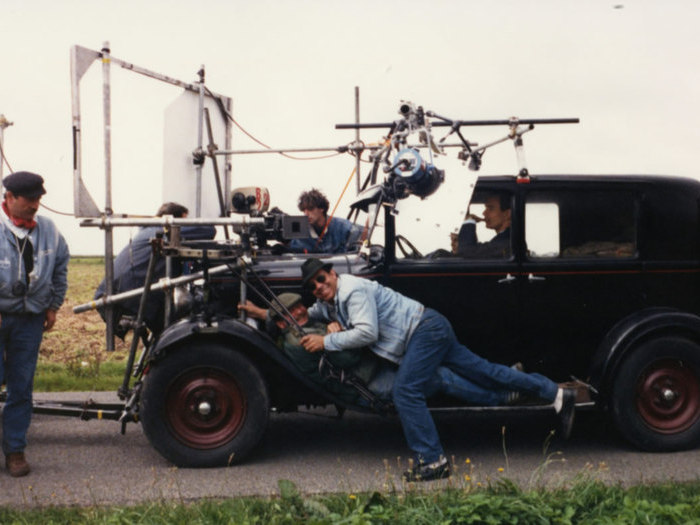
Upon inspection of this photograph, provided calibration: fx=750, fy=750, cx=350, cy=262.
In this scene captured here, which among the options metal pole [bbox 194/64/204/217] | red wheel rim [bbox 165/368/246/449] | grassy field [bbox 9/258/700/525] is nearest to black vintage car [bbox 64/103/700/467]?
red wheel rim [bbox 165/368/246/449]

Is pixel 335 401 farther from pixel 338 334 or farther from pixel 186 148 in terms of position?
pixel 186 148

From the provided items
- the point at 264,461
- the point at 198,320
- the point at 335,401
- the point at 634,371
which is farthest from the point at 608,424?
the point at 198,320

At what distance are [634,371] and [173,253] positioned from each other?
353 centimetres

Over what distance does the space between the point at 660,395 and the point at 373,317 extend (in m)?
2.35

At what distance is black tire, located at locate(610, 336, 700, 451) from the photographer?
5.66m

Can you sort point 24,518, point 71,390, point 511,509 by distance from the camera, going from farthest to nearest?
point 71,390 → point 24,518 → point 511,509

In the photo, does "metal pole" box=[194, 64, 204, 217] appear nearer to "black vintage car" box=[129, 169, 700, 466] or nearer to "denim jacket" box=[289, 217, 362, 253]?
"denim jacket" box=[289, 217, 362, 253]

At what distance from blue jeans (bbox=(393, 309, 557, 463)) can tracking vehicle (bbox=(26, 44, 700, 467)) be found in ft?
0.78

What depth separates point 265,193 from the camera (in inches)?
268

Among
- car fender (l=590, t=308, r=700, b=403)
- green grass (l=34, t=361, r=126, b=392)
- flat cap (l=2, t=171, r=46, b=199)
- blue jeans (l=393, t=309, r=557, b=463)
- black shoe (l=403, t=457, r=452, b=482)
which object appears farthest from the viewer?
green grass (l=34, t=361, r=126, b=392)

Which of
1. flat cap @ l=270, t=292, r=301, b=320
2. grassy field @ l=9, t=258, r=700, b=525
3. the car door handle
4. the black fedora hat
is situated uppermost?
the black fedora hat

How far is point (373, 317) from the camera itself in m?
5.27

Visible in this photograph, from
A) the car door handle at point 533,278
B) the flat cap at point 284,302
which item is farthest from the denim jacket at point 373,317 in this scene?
the car door handle at point 533,278

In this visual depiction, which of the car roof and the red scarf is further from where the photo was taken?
the car roof
